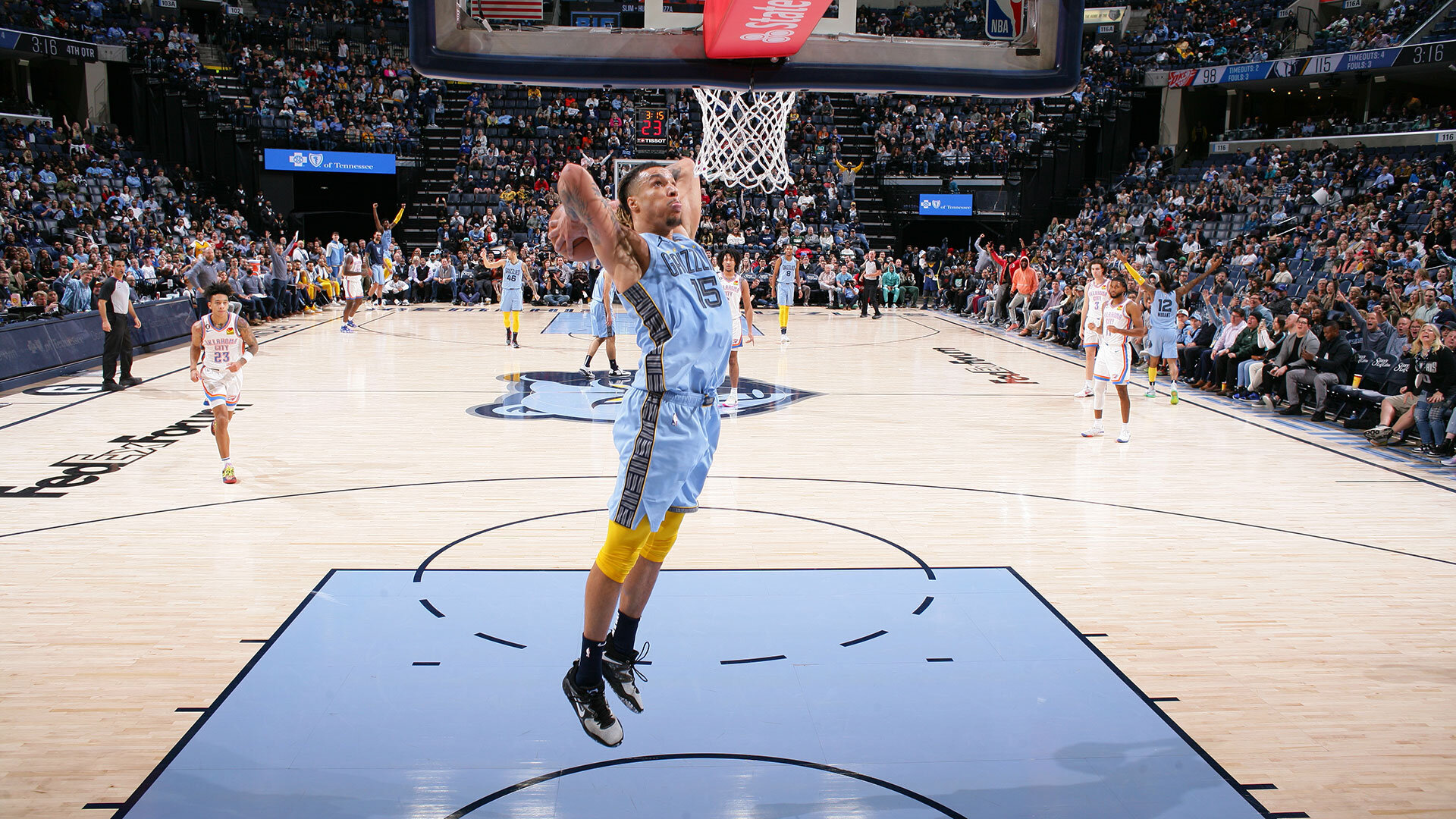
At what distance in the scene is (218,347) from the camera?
721cm

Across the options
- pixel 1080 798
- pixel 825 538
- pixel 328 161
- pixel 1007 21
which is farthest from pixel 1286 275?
pixel 328 161

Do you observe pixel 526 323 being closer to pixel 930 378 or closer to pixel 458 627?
pixel 930 378

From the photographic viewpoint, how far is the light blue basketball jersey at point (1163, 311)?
12.3m

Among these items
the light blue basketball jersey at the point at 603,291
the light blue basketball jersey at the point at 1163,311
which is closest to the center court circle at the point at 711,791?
the light blue basketball jersey at the point at 603,291

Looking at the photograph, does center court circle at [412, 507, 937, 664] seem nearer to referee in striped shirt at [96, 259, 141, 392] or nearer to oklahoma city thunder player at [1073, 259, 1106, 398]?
oklahoma city thunder player at [1073, 259, 1106, 398]

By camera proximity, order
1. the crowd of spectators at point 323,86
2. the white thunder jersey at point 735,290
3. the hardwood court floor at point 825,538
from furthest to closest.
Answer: the crowd of spectators at point 323,86
the white thunder jersey at point 735,290
the hardwood court floor at point 825,538

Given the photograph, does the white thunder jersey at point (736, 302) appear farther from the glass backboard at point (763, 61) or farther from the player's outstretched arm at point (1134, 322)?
the glass backboard at point (763, 61)

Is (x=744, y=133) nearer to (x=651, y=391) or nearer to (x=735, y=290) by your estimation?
(x=735, y=290)

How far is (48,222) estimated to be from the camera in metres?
19.0

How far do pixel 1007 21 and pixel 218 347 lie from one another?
574 centimetres

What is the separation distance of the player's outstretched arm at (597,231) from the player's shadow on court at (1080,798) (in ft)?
5.70

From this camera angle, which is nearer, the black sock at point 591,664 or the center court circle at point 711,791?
the center court circle at point 711,791

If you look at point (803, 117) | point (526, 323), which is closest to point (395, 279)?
point (526, 323)

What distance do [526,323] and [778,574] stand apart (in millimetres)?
14850
